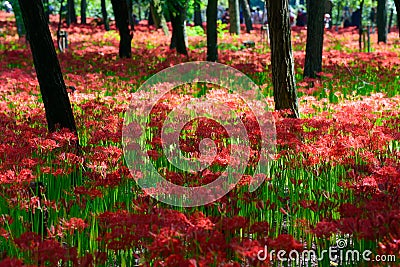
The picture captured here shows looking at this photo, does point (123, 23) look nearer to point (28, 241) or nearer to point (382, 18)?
point (382, 18)

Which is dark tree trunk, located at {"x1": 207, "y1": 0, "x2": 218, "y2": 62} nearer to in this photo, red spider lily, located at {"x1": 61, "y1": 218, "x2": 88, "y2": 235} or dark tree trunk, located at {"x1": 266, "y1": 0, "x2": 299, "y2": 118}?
dark tree trunk, located at {"x1": 266, "y1": 0, "x2": 299, "y2": 118}

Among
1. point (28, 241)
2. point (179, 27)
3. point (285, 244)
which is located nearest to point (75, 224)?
point (28, 241)

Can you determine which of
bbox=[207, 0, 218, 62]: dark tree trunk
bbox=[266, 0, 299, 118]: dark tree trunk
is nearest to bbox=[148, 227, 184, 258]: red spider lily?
bbox=[266, 0, 299, 118]: dark tree trunk

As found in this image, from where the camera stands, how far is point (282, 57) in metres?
8.52

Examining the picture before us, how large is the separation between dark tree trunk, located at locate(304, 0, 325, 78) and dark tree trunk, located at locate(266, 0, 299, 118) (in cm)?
540

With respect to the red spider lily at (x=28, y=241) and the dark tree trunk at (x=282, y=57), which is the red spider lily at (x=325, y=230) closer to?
the red spider lily at (x=28, y=241)

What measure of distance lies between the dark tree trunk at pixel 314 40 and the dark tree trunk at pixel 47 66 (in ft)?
26.7

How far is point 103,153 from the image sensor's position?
221 inches

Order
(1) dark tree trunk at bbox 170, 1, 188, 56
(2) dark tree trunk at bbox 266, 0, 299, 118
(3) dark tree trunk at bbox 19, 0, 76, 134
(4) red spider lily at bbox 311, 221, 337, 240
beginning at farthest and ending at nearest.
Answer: (1) dark tree trunk at bbox 170, 1, 188, 56 < (2) dark tree trunk at bbox 266, 0, 299, 118 < (3) dark tree trunk at bbox 19, 0, 76, 134 < (4) red spider lily at bbox 311, 221, 337, 240

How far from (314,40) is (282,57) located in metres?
5.81

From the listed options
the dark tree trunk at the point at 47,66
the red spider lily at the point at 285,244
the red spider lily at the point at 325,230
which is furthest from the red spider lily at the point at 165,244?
the dark tree trunk at the point at 47,66

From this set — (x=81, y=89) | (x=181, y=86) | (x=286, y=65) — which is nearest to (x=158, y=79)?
(x=181, y=86)

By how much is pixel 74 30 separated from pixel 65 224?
1200 inches

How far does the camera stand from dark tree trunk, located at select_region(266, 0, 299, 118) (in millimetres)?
8266
